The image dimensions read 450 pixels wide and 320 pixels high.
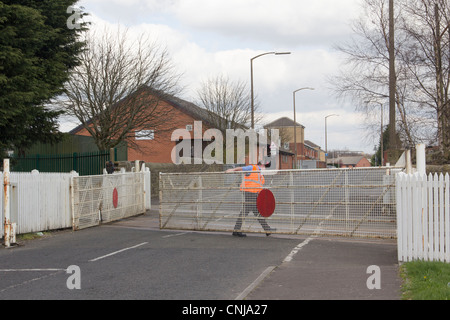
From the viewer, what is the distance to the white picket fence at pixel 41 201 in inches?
480

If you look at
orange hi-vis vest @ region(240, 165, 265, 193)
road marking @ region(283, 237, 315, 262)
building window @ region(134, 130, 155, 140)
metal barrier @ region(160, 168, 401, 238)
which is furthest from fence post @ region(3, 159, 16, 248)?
building window @ region(134, 130, 155, 140)

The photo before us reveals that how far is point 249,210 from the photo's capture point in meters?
11.7

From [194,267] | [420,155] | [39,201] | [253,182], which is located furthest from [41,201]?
[420,155]

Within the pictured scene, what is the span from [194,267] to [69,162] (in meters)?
14.5

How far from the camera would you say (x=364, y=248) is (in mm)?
10047

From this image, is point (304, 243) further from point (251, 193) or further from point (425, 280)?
point (425, 280)

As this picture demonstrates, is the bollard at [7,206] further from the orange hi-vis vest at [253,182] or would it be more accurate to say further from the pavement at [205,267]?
the orange hi-vis vest at [253,182]

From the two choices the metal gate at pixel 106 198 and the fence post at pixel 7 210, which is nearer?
the fence post at pixel 7 210

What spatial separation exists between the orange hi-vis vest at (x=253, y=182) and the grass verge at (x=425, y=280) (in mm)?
4542

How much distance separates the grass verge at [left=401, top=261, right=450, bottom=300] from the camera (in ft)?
18.6

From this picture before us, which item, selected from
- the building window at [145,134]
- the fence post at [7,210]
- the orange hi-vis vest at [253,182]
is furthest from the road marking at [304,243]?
the building window at [145,134]

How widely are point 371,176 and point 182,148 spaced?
115 feet

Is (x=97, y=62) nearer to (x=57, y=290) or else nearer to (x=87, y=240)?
(x=87, y=240)
